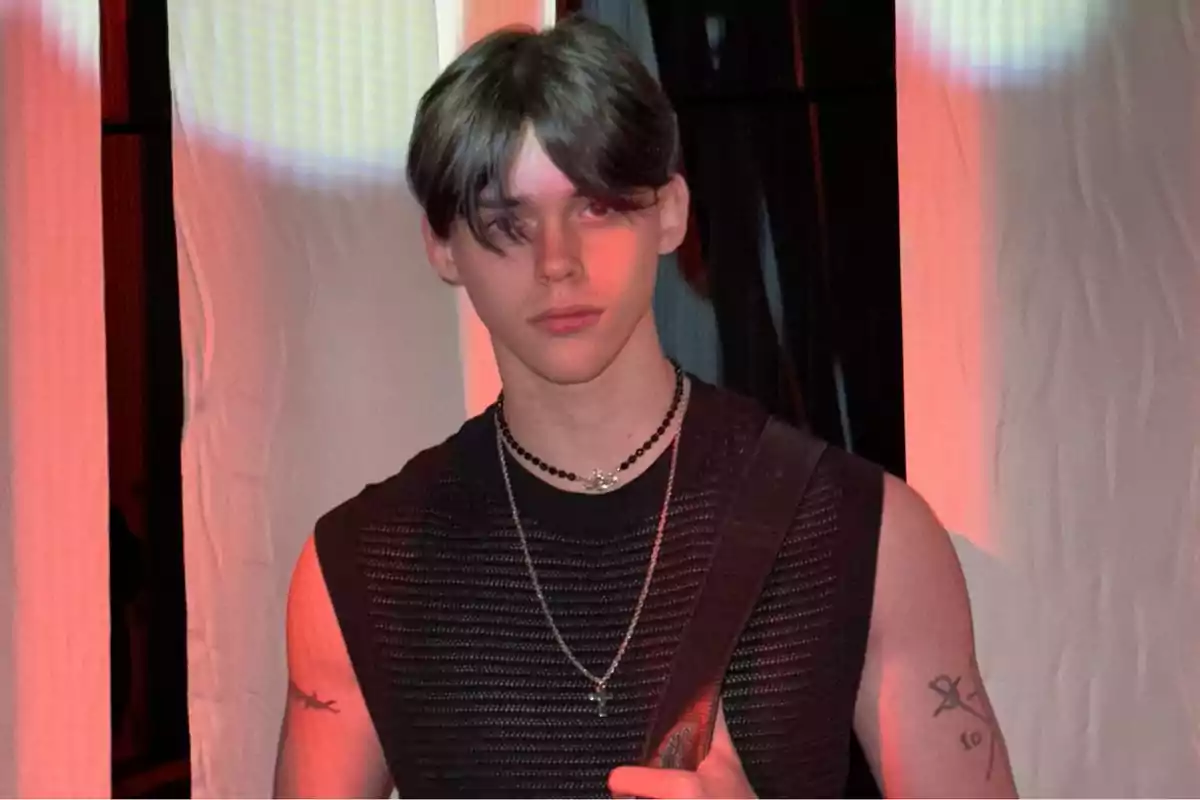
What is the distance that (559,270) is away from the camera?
28.9 inches

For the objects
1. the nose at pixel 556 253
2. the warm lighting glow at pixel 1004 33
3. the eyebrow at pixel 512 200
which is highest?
the warm lighting glow at pixel 1004 33

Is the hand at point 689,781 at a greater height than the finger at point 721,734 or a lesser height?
lesser

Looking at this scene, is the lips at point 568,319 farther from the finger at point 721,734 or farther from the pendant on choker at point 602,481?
the finger at point 721,734

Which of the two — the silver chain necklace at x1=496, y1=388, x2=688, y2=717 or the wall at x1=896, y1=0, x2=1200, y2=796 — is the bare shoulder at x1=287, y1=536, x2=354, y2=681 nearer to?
the silver chain necklace at x1=496, y1=388, x2=688, y2=717

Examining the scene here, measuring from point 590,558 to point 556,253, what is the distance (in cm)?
21

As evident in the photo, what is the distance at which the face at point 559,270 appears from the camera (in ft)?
2.42

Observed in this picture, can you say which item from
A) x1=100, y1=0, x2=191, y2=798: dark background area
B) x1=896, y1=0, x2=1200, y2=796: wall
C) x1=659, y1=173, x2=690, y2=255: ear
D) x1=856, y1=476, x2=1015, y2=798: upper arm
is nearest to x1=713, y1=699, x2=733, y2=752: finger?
x1=856, y1=476, x2=1015, y2=798: upper arm

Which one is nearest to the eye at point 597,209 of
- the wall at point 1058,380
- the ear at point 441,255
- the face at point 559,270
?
the face at point 559,270

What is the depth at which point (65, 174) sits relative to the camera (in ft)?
2.92

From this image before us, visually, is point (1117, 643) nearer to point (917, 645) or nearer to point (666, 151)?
point (917, 645)

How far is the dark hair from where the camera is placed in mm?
736

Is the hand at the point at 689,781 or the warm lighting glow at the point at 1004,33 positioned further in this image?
the warm lighting glow at the point at 1004,33

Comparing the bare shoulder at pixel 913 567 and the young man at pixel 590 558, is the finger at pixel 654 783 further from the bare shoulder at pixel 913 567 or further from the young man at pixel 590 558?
the bare shoulder at pixel 913 567

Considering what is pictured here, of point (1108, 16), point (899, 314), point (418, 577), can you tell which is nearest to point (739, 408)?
point (899, 314)
